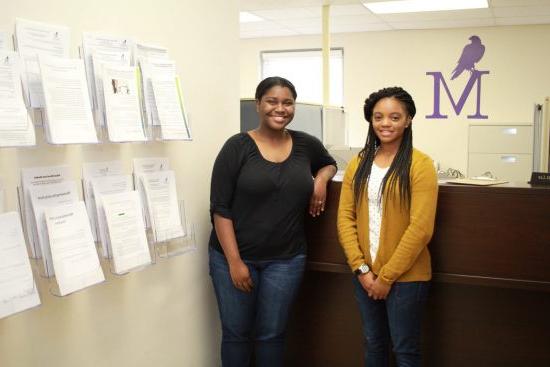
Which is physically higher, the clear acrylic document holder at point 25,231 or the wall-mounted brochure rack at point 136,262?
the clear acrylic document holder at point 25,231

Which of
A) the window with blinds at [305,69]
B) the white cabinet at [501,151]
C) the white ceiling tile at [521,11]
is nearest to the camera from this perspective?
the white ceiling tile at [521,11]

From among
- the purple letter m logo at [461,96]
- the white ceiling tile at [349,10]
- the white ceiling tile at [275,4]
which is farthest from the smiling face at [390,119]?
the purple letter m logo at [461,96]

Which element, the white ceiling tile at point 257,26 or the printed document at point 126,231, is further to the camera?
the white ceiling tile at point 257,26

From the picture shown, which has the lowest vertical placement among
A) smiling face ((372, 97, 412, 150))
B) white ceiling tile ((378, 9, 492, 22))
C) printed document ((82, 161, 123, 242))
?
printed document ((82, 161, 123, 242))

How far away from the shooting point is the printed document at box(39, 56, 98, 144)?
4.55 feet

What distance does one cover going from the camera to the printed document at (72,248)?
4.64 feet

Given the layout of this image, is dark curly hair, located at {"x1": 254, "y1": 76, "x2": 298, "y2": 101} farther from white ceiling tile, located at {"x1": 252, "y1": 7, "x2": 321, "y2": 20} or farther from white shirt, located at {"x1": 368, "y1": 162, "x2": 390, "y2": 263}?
white ceiling tile, located at {"x1": 252, "y1": 7, "x2": 321, "y2": 20}

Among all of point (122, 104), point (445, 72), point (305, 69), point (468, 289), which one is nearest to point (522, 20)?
point (445, 72)

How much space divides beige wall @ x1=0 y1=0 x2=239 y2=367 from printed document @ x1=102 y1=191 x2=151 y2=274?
0.44 feet

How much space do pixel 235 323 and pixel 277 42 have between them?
219 inches

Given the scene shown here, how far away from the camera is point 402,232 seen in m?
1.81

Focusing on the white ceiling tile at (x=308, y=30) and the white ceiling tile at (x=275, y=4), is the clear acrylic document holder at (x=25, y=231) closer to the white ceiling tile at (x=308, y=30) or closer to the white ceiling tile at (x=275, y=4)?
the white ceiling tile at (x=275, y=4)

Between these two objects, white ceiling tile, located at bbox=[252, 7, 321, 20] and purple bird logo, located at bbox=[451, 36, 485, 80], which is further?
purple bird logo, located at bbox=[451, 36, 485, 80]

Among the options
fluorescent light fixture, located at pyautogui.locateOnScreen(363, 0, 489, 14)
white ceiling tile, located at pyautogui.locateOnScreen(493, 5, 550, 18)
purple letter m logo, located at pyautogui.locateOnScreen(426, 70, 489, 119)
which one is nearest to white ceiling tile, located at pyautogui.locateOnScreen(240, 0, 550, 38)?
white ceiling tile, located at pyautogui.locateOnScreen(493, 5, 550, 18)
